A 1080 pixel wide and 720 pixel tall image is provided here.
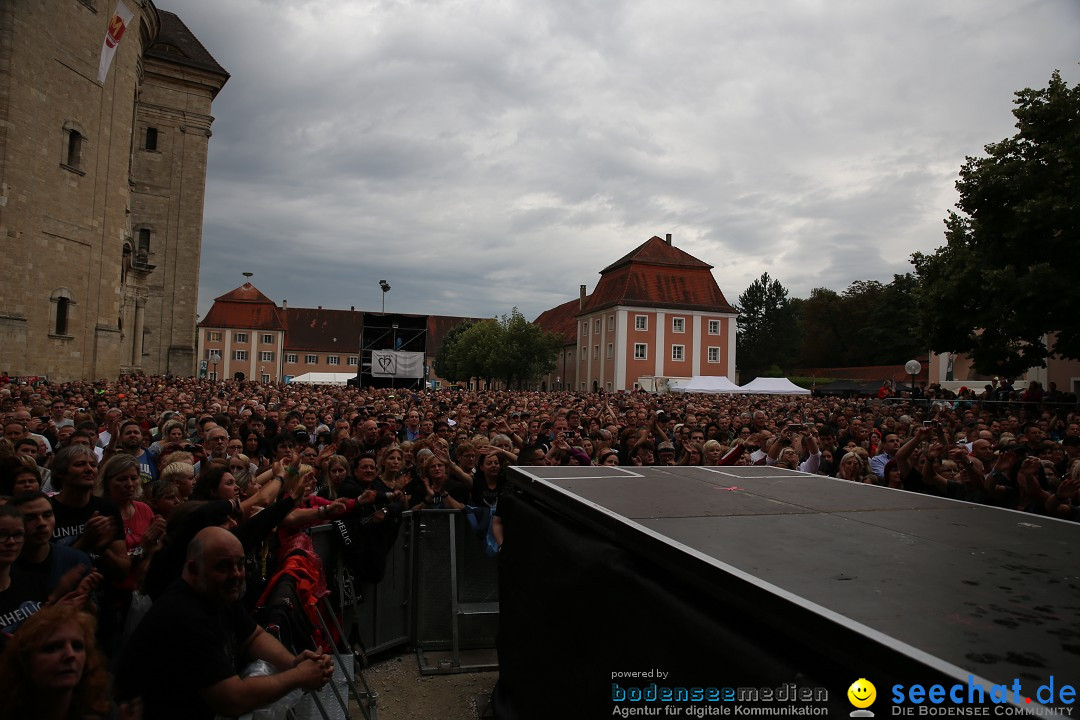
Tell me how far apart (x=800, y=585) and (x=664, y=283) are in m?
57.0

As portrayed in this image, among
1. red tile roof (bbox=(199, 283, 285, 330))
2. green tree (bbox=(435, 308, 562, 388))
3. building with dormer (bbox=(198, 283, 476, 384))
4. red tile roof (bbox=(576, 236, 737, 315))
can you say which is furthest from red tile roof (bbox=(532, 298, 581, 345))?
red tile roof (bbox=(199, 283, 285, 330))

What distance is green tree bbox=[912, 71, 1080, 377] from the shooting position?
17.3 meters

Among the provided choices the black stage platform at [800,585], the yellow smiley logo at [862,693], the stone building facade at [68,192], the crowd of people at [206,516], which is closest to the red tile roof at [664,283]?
the stone building facade at [68,192]

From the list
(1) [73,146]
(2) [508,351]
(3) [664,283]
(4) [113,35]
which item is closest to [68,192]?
(1) [73,146]

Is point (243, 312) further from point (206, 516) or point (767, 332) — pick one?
point (206, 516)

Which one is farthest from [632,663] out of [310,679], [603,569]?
[310,679]

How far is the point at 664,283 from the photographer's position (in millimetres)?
57719

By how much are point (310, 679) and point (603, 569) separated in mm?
1248

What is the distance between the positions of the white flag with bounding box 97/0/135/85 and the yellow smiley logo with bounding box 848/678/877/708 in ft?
104

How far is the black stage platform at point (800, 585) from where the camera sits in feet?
5.32

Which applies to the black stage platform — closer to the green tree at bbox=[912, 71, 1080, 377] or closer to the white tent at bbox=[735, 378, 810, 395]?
the green tree at bbox=[912, 71, 1080, 377]

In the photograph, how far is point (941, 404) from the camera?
17.0 meters

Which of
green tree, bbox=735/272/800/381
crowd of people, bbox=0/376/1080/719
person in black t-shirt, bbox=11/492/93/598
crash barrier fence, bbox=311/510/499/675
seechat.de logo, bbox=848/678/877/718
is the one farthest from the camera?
green tree, bbox=735/272/800/381

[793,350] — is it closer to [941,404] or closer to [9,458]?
[941,404]
